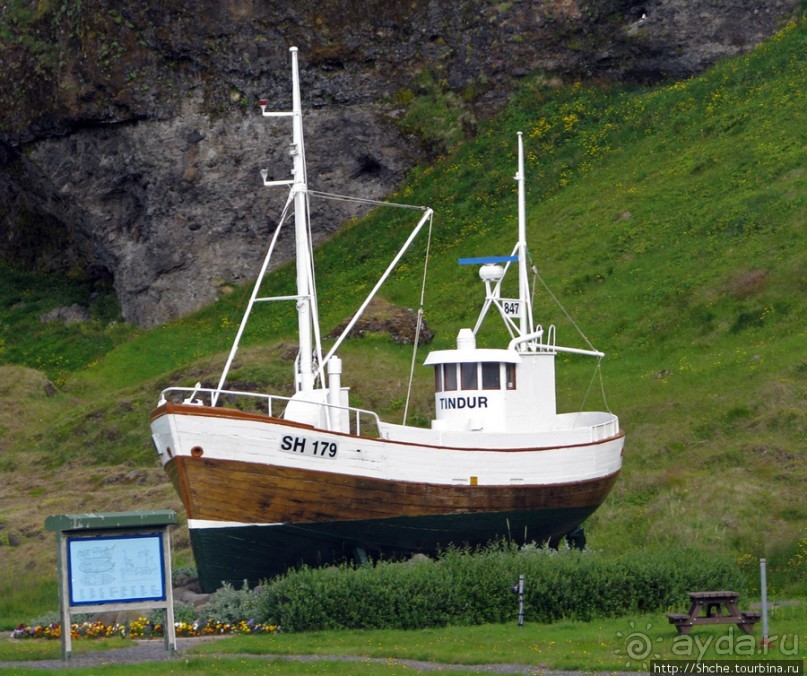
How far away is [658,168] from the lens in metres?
63.4

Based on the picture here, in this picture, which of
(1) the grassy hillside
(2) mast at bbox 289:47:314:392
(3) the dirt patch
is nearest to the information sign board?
(2) mast at bbox 289:47:314:392

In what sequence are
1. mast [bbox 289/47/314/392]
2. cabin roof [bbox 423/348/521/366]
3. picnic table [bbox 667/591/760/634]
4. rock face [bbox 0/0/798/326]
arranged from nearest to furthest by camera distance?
picnic table [bbox 667/591/760/634], mast [bbox 289/47/314/392], cabin roof [bbox 423/348/521/366], rock face [bbox 0/0/798/326]

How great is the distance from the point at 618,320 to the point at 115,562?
3345 centimetres

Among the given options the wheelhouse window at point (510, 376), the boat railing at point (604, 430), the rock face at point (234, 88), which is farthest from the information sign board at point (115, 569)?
the rock face at point (234, 88)

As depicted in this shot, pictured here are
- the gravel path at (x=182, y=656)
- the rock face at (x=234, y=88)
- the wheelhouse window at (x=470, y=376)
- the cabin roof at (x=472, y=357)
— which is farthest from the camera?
the rock face at (x=234, y=88)

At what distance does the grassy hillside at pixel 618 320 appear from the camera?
38.3 metres

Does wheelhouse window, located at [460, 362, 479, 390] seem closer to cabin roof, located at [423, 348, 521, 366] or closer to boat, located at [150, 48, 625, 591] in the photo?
boat, located at [150, 48, 625, 591]

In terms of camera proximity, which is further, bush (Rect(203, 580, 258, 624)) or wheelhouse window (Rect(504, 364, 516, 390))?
wheelhouse window (Rect(504, 364, 516, 390))

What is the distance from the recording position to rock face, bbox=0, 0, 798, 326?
237ft

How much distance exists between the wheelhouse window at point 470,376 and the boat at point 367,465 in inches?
1.0

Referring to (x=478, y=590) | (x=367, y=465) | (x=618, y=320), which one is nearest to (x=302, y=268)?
(x=367, y=465)

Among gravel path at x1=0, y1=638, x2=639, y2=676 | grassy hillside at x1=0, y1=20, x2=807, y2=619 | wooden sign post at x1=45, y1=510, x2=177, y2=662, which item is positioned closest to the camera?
gravel path at x1=0, y1=638, x2=639, y2=676

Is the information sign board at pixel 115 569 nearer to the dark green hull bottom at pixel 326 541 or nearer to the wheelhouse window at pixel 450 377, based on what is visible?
the dark green hull bottom at pixel 326 541

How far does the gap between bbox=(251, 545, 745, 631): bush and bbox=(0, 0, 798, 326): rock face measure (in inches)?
1815
